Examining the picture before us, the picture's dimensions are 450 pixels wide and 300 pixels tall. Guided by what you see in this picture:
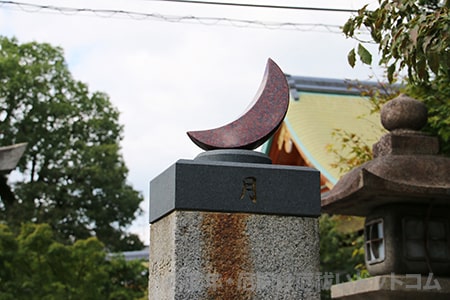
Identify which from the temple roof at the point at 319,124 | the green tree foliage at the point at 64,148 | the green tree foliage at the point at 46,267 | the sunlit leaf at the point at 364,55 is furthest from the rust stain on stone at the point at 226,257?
the green tree foliage at the point at 64,148

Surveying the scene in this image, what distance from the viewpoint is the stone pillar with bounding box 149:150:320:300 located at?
391cm

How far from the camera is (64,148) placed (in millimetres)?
25188

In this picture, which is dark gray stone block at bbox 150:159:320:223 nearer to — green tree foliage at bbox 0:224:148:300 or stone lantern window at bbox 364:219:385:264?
stone lantern window at bbox 364:219:385:264

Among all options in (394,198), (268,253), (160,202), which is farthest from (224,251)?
(394,198)

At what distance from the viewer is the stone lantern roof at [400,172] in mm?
7359

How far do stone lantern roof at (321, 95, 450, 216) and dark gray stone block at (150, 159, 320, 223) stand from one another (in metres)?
3.36

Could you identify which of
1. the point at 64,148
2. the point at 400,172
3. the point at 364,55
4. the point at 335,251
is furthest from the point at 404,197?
the point at 64,148

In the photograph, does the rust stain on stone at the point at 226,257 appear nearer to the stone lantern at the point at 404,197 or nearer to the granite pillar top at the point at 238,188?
the granite pillar top at the point at 238,188

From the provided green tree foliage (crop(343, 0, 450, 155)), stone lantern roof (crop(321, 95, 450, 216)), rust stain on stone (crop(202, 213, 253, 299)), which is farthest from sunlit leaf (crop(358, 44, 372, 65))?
stone lantern roof (crop(321, 95, 450, 216))

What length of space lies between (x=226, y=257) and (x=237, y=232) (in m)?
0.14

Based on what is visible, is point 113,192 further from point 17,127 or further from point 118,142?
point 17,127

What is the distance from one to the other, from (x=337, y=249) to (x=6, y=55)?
48.7ft

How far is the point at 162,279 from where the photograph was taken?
407 cm

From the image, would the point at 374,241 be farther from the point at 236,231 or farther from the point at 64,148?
the point at 64,148
